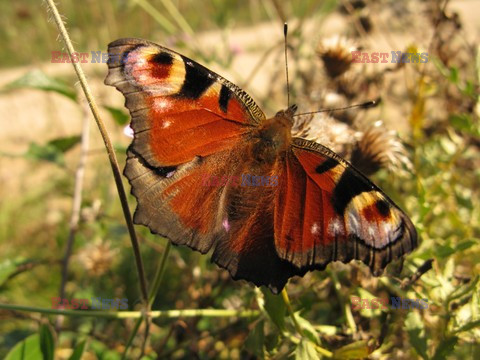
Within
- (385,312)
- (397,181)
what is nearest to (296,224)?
(385,312)

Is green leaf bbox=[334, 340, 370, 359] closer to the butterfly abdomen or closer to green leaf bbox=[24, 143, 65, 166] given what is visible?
the butterfly abdomen

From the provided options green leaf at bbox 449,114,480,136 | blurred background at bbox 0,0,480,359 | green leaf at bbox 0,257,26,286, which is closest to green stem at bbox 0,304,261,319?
blurred background at bbox 0,0,480,359

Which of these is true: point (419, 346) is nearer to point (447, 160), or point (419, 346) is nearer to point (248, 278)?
point (248, 278)

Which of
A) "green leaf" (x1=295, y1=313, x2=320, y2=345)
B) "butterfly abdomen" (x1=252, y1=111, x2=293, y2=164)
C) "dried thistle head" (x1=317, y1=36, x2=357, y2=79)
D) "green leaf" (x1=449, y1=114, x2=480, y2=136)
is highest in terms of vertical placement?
"dried thistle head" (x1=317, y1=36, x2=357, y2=79)

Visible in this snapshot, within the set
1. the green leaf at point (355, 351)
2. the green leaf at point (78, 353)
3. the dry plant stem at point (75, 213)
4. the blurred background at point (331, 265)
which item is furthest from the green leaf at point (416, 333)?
the dry plant stem at point (75, 213)

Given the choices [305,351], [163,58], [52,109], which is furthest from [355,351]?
[52,109]

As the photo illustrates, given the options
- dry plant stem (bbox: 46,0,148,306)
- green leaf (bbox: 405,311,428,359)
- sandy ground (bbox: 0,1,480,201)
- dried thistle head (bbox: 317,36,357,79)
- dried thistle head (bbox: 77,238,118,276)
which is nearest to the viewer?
dry plant stem (bbox: 46,0,148,306)

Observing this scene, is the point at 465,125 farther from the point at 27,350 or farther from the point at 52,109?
the point at 52,109
